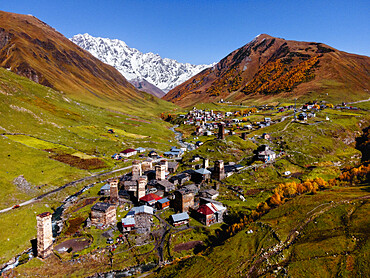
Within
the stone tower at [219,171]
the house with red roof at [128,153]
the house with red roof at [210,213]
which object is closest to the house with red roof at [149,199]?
the house with red roof at [210,213]

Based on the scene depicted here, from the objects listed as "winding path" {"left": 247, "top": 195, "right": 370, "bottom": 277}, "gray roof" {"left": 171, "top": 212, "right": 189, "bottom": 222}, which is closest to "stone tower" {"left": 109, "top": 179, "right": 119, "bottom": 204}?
"gray roof" {"left": 171, "top": 212, "right": 189, "bottom": 222}

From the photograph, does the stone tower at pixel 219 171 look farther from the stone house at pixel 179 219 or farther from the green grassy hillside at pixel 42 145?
the green grassy hillside at pixel 42 145

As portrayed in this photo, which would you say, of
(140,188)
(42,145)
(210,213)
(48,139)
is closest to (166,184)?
(140,188)

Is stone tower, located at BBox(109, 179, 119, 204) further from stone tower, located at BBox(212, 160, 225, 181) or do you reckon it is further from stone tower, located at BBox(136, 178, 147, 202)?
stone tower, located at BBox(212, 160, 225, 181)

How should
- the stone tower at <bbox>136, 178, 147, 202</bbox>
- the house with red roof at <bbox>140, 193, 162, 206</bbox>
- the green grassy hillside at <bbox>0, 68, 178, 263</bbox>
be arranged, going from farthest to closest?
1. the stone tower at <bbox>136, 178, 147, 202</bbox>
2. the house with red roof at <bbox>140, 193, 162, 206</bbox>
3. the green grassy hillside at <bbox>0, 68, 178, 263</bbox>

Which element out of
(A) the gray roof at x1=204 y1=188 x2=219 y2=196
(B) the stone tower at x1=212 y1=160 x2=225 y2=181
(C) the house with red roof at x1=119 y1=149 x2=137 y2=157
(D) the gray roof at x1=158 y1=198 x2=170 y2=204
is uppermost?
(C) the house with red roof at x1=119 y1=149 x2=137 y2=157

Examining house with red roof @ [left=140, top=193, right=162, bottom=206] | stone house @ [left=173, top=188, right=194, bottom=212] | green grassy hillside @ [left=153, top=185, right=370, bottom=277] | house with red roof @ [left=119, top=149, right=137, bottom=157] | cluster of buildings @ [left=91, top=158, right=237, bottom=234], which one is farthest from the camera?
house with red roof @ [left=119, top=149, right=137, bottom=157]
